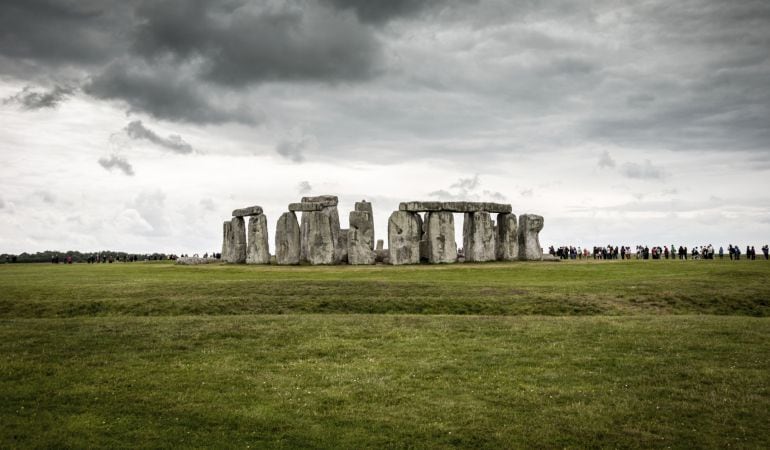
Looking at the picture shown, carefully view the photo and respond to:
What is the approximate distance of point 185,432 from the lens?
11.8 m

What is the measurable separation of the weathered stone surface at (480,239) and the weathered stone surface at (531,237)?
2978mm

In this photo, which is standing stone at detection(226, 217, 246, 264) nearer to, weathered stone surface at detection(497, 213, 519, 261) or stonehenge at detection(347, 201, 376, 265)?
stonehenge at detection(347, 201, 376, 265)

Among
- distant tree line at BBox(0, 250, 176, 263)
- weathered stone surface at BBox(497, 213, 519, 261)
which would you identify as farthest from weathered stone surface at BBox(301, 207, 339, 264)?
distant tree line at BBox(0, 250, 176, 263)

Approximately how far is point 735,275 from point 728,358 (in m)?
20.0

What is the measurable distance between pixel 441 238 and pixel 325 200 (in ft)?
29.6

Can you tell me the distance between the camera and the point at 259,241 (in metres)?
48.8

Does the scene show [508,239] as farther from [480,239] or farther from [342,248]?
[342,248]

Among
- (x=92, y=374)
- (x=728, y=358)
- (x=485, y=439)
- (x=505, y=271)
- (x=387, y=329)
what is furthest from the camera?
(x=505, y=271)

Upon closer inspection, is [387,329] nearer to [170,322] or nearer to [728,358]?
[170,322]

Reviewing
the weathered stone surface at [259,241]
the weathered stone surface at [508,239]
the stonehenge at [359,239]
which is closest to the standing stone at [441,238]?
the weathered stone surface at [508,239]

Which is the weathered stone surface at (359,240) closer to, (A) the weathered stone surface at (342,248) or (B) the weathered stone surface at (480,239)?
(A) the weathered stone surface at (342,248)

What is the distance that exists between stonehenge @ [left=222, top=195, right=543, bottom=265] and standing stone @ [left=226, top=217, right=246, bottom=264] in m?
0.92

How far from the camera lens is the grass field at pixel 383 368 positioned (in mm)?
11891

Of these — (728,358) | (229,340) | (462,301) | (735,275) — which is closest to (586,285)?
(462,301)
